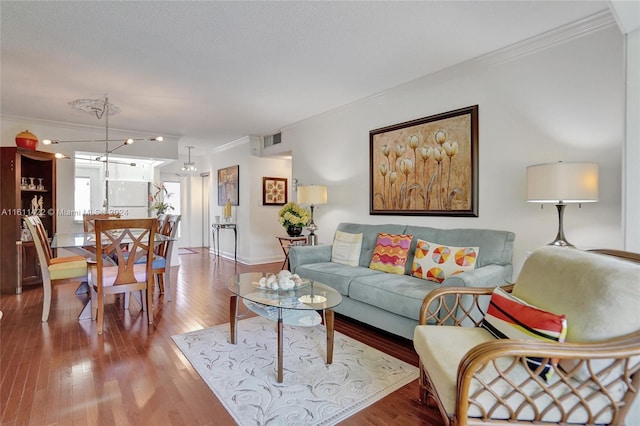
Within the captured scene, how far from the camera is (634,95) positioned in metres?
1.93

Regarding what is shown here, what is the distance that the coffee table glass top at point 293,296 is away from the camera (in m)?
2.20

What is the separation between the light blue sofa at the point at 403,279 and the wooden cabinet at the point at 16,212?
3.83 meters

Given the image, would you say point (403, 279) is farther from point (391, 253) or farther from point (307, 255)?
point (307, 255)

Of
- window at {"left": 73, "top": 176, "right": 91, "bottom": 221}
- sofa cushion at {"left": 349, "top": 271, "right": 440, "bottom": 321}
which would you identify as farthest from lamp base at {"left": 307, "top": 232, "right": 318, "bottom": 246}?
window at {"left": 73, "top": 176, "right": 91, "bottom": 221}

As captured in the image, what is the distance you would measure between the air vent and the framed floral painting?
706mm

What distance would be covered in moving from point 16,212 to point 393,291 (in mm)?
5015

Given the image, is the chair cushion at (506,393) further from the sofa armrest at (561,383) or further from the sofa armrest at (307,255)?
the sofa armrest at (307,255)

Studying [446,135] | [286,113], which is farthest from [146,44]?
[446,135]

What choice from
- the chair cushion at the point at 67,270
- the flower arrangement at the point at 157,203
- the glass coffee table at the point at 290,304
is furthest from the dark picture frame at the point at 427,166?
the flower arrangement at the point at 157,203

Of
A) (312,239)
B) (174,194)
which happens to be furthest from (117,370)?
(174,194)

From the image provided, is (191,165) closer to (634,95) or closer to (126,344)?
(126,344)

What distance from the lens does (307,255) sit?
3.81m

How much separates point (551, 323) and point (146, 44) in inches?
133

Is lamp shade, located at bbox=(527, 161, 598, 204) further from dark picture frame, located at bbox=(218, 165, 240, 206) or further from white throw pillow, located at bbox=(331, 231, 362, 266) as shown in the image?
dark picture frame, located at bbox=(218, 165, 240, 206)
